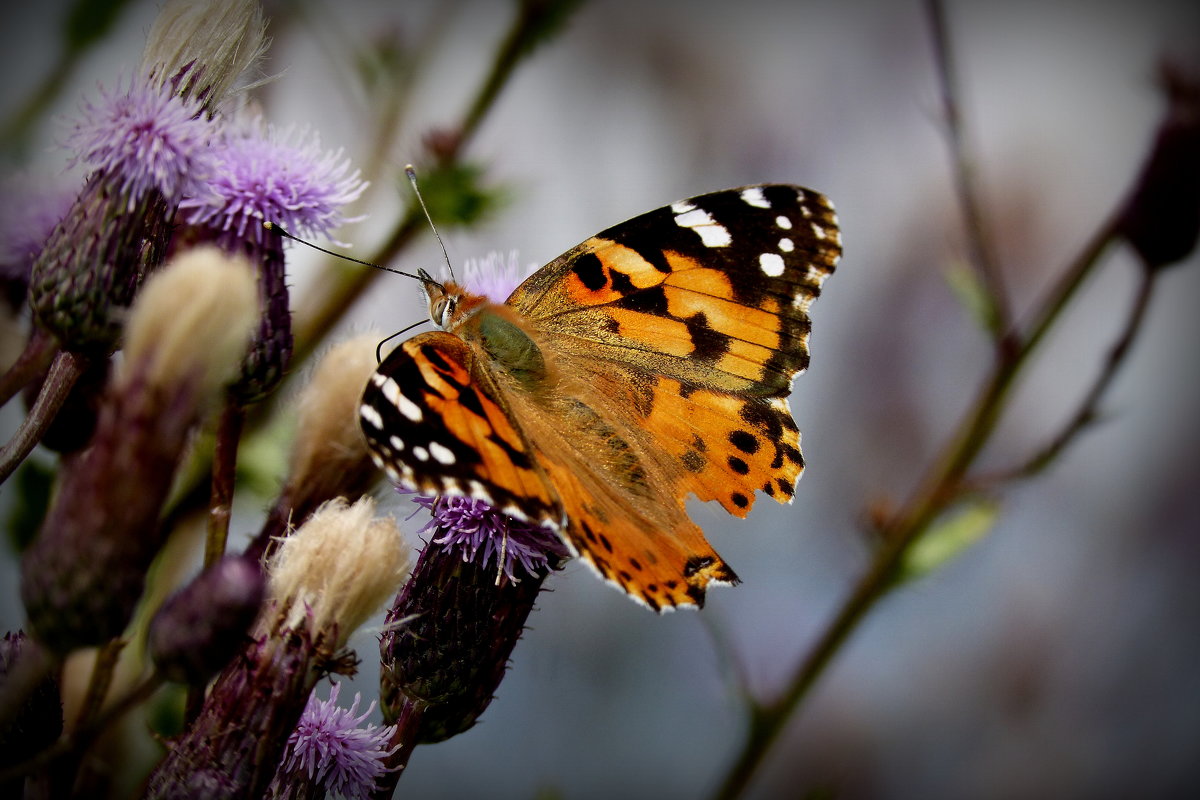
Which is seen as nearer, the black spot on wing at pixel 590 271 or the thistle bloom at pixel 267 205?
the thistle bloom at pixel 267 205

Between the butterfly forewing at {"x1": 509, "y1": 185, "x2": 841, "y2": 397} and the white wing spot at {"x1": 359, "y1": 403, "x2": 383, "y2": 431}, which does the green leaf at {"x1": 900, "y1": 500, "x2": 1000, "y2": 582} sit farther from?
the white wing spot at {"x1": 359, "y1": 403, "x2": 383, "y2": 431}

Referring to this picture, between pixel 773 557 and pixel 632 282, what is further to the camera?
pixel 773 557

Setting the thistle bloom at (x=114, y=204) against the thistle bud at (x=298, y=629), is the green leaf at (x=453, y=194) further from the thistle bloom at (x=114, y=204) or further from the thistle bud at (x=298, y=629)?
the thistle bud at (x=298, y=629)

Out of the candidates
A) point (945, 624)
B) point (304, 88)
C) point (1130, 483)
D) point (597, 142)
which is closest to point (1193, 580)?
point (1130, 483)

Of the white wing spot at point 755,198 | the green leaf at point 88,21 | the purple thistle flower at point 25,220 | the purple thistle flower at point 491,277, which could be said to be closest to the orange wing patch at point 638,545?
the purple thistle flower at point 491,277

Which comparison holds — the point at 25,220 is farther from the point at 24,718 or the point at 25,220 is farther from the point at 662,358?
the point at 662,358

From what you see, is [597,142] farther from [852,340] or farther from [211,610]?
[211,610]

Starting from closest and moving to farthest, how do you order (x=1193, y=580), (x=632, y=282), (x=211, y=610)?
(x=211, y=610) → (x=632, y=282) → (x=1193, y=580)
